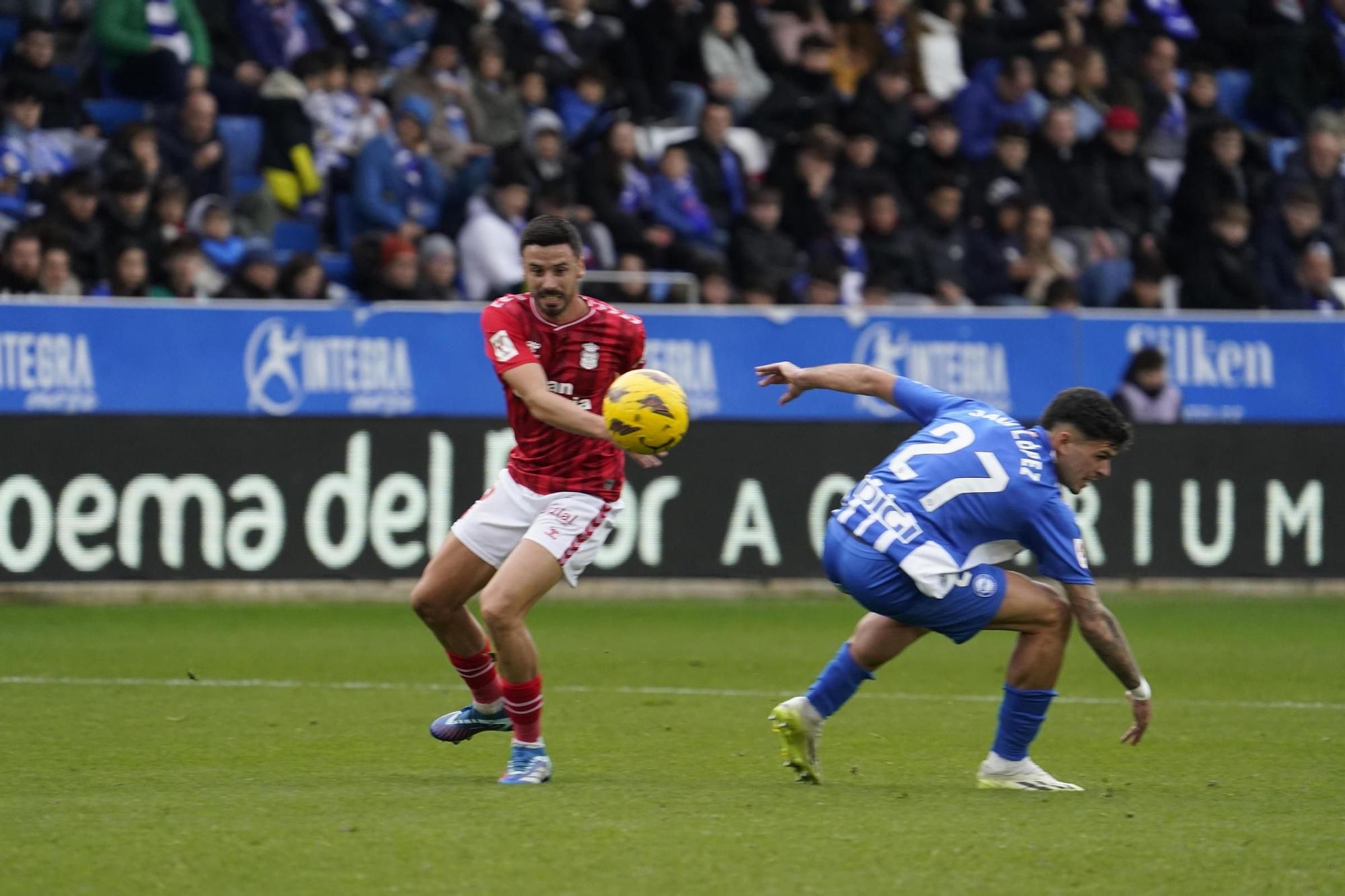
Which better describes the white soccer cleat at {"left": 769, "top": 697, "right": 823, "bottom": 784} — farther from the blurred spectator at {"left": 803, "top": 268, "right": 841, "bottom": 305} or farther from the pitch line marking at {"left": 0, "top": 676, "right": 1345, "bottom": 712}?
the blurred spectator at {"left": 803, "top": 268, "right": 841, "bottom": 305}

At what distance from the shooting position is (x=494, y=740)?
953cm

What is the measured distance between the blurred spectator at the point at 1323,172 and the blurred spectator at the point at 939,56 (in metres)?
3.36

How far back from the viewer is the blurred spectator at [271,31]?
733 inches

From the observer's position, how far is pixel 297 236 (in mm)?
17953

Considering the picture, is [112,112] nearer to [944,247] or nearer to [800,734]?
[944,247]

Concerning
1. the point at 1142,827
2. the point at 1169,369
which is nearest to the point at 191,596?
the point at 1169,369

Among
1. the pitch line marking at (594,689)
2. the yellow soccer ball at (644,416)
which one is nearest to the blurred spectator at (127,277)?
the pitch line marking at (594,689)

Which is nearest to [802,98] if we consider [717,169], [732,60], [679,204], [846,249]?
[732,60]

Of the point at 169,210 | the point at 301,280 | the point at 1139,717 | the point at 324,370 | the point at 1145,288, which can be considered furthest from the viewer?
the point at 1145,288

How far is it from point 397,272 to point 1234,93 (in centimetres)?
1107

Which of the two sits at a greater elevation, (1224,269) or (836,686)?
(1224,269)

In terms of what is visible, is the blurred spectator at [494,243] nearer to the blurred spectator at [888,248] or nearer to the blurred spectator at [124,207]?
the blurred spectator at [124,207]

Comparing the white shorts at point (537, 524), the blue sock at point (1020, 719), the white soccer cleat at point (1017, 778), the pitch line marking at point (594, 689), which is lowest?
the pitch line marking at point (594, 689)

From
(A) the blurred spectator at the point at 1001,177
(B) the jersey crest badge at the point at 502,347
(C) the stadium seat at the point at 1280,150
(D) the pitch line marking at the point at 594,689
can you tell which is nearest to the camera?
(B) the jersey crest badge at the point at 502,347
